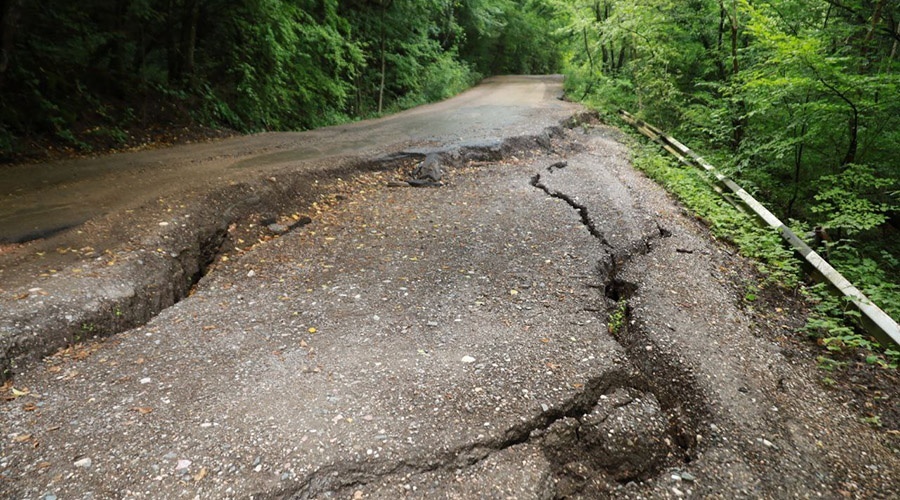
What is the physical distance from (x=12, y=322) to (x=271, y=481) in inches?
93.9

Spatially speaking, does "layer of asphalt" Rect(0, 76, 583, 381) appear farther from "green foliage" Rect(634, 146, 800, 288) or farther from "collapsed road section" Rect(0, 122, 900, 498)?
"green foliage" Rect(634, 146, 800, 288)

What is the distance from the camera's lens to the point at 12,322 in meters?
3.23

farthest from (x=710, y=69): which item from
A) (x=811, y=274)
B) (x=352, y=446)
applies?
(x=352, y=446)

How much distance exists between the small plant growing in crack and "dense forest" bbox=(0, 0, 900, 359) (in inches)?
65.0

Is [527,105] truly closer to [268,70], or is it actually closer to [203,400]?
[268,70]

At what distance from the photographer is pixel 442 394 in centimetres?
304

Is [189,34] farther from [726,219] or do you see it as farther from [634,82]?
[634,82]

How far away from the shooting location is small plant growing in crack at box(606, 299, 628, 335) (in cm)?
384

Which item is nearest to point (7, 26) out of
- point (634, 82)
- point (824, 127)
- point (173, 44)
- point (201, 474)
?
point (173, 44)

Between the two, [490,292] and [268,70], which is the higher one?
[268,70]

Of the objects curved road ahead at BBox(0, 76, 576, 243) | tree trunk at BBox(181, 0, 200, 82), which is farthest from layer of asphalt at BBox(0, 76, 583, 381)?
tree trunk at BBox(181, 0, 200, 82)

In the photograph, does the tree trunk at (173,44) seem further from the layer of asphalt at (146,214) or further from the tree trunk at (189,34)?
the layer of asphalt at (146,214)

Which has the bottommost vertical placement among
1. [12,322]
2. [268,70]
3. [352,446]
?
[352,446]

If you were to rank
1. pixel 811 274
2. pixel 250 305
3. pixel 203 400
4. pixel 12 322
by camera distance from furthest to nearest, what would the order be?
1. pixel 811 274
2. pixel 250 305
3. pixel 12 322
4. pixel 203 400
